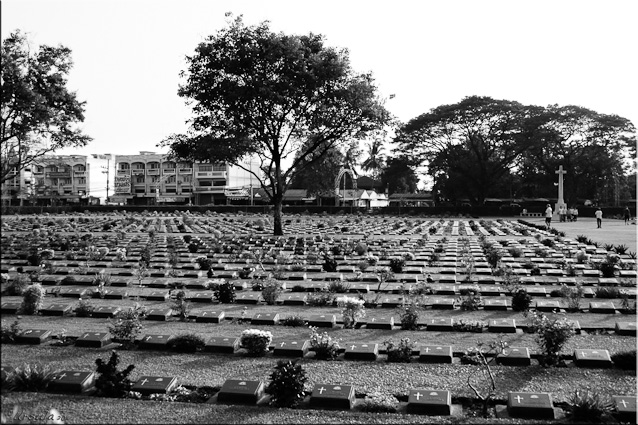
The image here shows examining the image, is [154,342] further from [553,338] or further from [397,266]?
[397,266]

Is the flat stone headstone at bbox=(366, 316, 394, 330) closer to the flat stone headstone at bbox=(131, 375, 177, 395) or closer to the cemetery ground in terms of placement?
the cemetery ground

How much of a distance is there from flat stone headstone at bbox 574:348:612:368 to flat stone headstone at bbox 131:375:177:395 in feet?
15.2

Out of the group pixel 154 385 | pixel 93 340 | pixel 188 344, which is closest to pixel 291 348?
pixel 188 344

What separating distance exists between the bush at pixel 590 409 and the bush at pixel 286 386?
2.55 m

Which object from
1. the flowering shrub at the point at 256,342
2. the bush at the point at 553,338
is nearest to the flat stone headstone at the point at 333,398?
the flowering shrub at the point at 256,342

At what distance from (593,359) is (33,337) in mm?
7198

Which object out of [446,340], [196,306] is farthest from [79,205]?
[446,340]

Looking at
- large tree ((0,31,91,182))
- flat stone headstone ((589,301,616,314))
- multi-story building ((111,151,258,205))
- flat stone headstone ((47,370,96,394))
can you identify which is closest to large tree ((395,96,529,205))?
multi-story building ((111,151,258,205))

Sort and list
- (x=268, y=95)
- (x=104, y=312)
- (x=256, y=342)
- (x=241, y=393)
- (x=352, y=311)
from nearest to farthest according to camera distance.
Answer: (x=241, y=393)
(x=256, y=342)
(x=352, y=311)
(x=104, y=312)
(x=268, y=95)

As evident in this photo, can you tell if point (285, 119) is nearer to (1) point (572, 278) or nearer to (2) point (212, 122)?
(2) point (212, 122)

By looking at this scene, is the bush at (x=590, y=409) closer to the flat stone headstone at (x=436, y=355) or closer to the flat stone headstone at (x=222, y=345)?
the flat stone headstone at (x=436, y=355)

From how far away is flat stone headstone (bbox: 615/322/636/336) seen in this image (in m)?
8.23

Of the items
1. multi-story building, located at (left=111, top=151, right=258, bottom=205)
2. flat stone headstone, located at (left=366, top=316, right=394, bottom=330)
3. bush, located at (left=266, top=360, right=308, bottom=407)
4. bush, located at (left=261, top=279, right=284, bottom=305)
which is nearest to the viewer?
bush, located at (left=266, top=360, right=308, bottom=407)

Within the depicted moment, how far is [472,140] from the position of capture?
60844 mm
